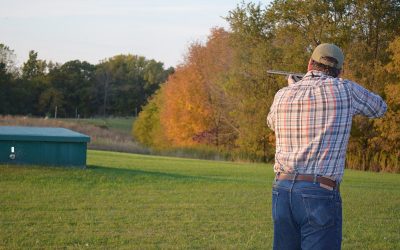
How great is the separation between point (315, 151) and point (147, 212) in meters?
7.69

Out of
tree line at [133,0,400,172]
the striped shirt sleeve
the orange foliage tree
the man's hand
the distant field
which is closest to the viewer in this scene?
the striped shirt sleeve

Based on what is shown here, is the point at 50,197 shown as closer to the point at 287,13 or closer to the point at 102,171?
the point at 102,171

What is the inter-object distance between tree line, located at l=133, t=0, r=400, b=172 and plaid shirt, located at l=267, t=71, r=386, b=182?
29.9 m

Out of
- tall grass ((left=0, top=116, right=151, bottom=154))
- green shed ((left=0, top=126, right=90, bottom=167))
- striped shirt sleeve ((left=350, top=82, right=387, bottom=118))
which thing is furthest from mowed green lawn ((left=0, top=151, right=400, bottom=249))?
tall grass ((left=0, top=116, right=151, bottom=154))

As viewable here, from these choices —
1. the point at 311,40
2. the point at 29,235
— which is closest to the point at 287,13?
the point at 311,40

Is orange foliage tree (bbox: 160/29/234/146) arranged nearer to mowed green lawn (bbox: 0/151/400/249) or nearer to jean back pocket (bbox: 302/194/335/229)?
mowed green lawn (bbox: 0/151/400/249)

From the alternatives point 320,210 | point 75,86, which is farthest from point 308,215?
point 75,86

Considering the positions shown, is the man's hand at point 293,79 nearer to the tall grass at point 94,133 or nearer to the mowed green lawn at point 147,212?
the mowed green lawn at point 147,212

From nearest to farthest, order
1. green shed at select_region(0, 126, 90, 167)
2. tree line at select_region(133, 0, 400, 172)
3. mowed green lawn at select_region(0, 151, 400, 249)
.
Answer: mowed green lawn at select_region(0, 151, 400, 249) → green shed at select_region(0, 126, 90, 167) → tree line at select_region(133, 0, 400, 172)

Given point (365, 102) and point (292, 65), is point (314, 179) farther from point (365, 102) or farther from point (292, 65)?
point (292, 65)

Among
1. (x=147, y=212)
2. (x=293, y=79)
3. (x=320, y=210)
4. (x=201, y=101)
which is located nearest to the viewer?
(x=320, y=210)

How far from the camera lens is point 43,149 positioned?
18062mm

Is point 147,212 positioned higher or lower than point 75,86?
lower

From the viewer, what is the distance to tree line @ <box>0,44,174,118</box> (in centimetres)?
8512
